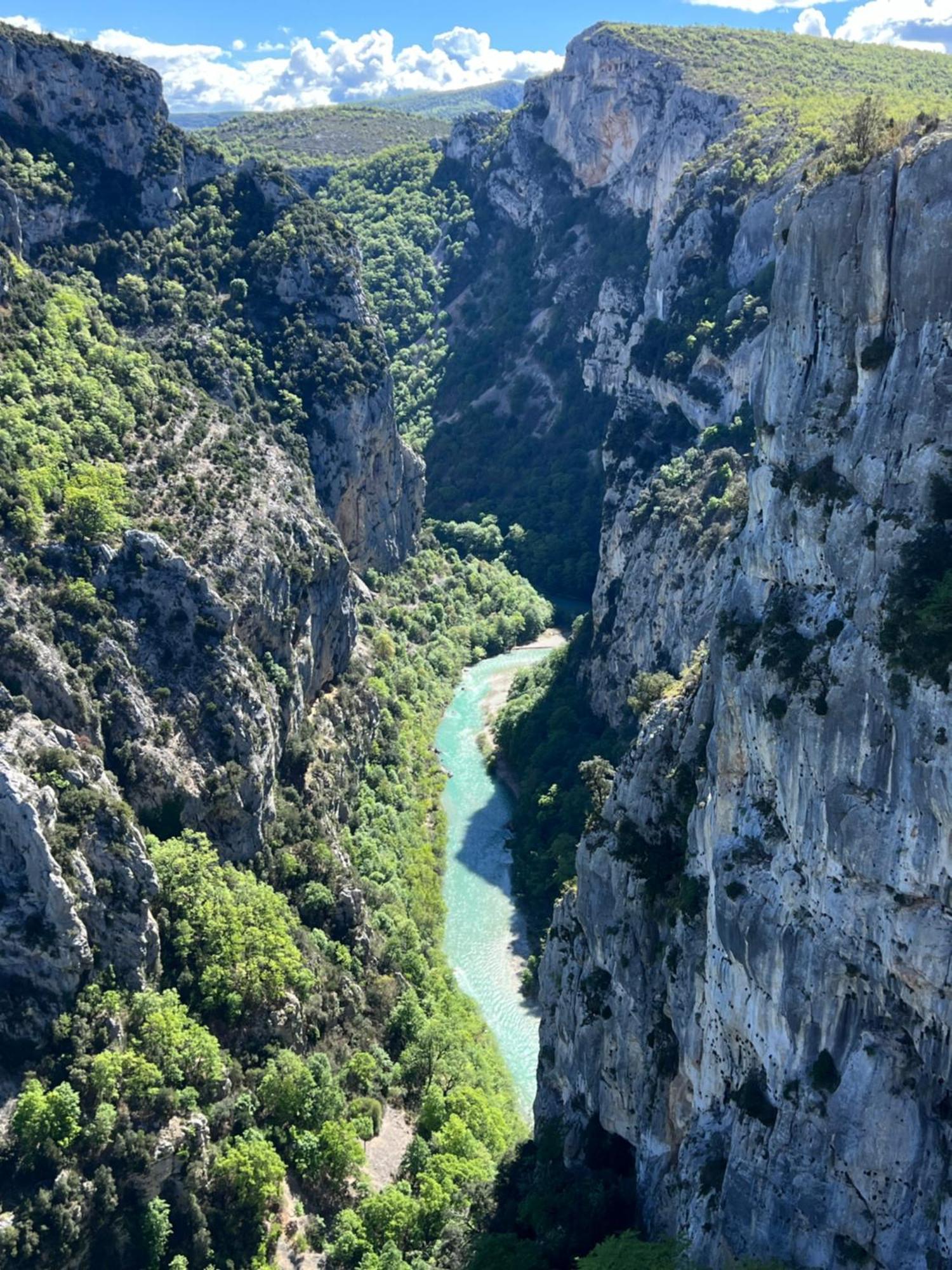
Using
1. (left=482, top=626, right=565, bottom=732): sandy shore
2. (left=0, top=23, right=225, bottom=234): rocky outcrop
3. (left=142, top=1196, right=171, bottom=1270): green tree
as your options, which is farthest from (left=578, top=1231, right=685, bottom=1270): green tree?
(left=0, top=23, right=225, bottom=234): rocky outcrop

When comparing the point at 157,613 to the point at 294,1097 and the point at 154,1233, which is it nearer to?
the point at 294,1097

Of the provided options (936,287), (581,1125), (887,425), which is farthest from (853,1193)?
(936,287)

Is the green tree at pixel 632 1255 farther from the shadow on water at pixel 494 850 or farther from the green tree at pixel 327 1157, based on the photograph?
the shadow on water at pixel 494 850

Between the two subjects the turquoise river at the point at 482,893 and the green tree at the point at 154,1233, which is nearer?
the green tree at the point at 154,1233

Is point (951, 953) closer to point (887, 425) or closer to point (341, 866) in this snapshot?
point (887, 425)

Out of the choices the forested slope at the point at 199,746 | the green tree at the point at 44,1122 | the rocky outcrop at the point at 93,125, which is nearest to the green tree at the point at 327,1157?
the forested slope at the point at 199,746

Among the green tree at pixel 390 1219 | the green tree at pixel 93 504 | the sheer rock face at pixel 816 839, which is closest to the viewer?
the sheer rock face at pixel 816 839

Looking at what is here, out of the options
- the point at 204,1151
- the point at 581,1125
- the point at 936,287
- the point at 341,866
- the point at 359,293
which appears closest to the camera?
the point at 936,287

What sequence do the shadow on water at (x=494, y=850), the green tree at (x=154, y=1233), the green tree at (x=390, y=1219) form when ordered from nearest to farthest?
the green tree at (x=154, y=1233) → the green tree at (x=390, y=1219) → the shadow on water at (x=494, y=850)
